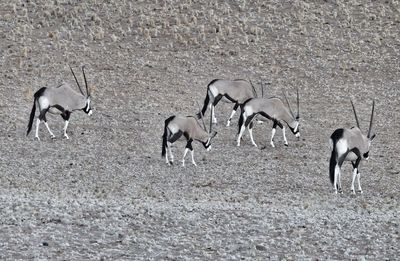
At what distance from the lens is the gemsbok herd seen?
60.0 ft

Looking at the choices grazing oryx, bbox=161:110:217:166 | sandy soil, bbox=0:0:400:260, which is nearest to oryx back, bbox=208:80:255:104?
sandy soil, bbox=0:0:400:260

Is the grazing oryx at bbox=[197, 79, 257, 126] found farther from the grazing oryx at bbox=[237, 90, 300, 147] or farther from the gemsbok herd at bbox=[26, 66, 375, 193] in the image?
the grazing oryx at bbox=[237, 90, 300, 147]

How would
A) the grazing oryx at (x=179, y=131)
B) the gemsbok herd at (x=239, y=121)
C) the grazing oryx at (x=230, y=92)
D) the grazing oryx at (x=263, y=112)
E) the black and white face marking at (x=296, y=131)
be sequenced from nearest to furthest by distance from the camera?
the gemsbok herd at (x=239, y=121), the grazing oryx at (x=179, y=131), the grazing oryx at (x=263, y=112), the black and white face marking at (x=296, y=131), the grazing oryx at (x=230, y=92)

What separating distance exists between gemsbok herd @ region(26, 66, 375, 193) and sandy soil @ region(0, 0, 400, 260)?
0.46m

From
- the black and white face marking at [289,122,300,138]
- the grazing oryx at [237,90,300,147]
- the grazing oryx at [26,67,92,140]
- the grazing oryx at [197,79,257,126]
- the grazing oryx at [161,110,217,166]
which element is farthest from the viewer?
the grazing oryx at [197,79,257,126]

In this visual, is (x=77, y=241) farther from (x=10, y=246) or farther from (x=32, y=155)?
(x=32, y=155)

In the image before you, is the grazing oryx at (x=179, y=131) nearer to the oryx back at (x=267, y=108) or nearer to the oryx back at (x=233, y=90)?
the oryx back at (x=267, y=108)

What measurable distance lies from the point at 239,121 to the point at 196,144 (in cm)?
133

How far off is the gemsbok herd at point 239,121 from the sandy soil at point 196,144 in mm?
462

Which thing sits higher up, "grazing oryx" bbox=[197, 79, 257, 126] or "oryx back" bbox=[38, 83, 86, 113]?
"grazing oryx" bbox=[197, 79, 257, 126]

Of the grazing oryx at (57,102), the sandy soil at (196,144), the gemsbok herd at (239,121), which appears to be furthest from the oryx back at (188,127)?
the grazing oryx at (57,102)

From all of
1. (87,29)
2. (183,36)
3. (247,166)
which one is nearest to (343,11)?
(183,36)

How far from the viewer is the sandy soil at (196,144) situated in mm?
11805

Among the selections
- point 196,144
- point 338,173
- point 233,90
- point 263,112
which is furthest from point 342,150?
point 233,90
